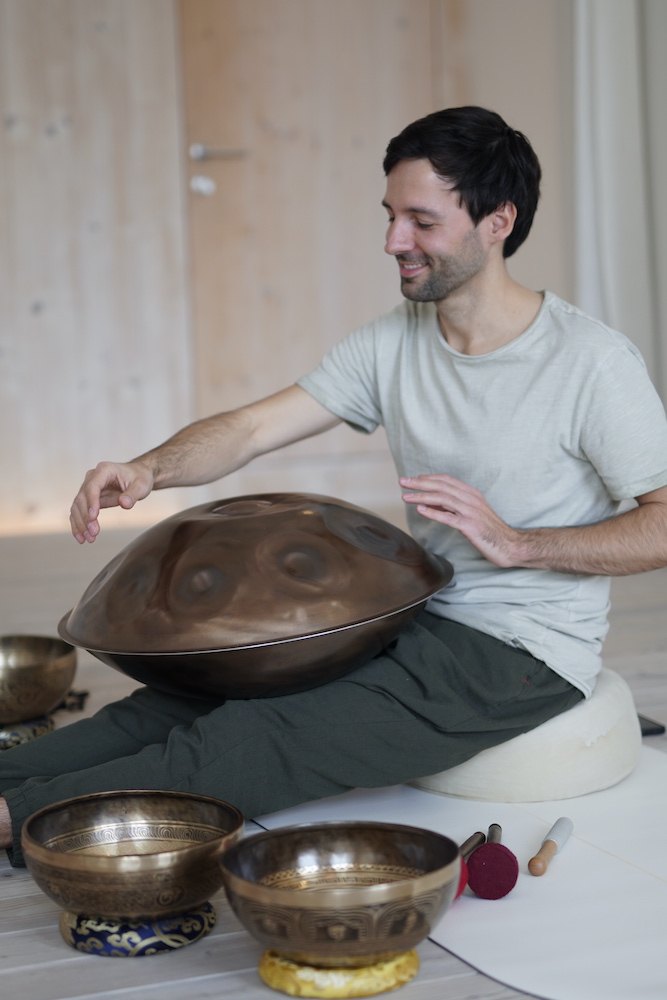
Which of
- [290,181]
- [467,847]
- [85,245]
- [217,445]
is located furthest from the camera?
[290,181]

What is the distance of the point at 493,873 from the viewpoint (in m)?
1.27

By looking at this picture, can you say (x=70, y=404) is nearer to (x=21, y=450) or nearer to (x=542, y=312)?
(x=21, y=450)

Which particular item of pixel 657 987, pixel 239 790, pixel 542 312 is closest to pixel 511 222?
pixel 542 312

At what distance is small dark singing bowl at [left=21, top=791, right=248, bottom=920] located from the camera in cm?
110

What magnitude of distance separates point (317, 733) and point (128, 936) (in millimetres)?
391

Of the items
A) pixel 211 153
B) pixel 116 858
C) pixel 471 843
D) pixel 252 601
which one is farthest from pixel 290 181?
pixel 116 858

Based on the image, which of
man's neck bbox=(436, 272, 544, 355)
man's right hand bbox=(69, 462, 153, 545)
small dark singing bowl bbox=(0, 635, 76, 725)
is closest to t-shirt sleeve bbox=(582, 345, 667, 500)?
man's neck bbox=(436, 272, 544, 355)

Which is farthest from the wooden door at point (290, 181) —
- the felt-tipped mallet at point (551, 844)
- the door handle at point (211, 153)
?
the felt-tipped mallet at point (551, 844)

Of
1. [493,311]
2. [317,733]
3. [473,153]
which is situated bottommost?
[317,733]

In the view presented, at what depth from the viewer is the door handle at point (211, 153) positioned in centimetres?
438

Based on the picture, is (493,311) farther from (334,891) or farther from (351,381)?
(334,891)

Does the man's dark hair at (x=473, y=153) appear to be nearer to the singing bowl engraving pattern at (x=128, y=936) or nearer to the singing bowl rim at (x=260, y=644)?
the singing bowl rim at (x=260, y=644)

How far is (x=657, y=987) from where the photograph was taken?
3.54 feet

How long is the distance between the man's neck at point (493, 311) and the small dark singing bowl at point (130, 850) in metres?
0.83
